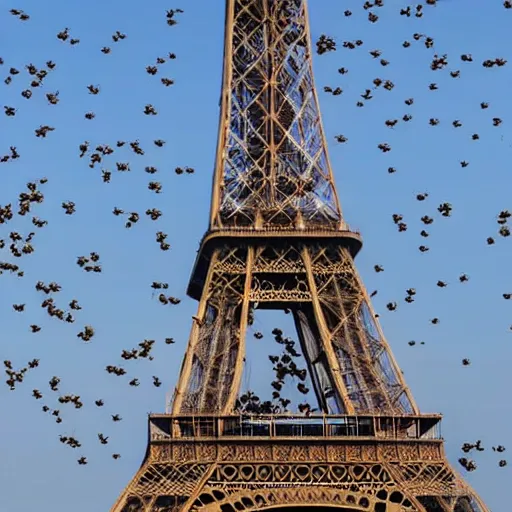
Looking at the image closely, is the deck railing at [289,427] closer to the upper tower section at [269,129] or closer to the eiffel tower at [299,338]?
the eiffel tower at [299,338]

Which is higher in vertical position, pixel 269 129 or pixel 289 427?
pixel 269 129

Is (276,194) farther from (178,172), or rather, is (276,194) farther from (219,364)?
(178,172)

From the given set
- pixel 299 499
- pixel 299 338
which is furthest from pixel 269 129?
pixel 299 499

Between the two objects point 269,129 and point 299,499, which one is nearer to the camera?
point 299,499

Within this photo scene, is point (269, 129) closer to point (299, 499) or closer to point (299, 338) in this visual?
point (299, 338)

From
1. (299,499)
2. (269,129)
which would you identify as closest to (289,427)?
(299,499)

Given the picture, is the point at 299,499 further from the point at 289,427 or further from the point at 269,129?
the point at 269,129

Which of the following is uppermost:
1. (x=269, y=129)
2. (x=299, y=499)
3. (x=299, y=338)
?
(x=269, y=129)

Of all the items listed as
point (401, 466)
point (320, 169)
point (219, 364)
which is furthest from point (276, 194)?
point (401, 466)

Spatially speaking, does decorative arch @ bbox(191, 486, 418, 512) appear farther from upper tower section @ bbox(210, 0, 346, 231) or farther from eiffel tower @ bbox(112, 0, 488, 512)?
upper tower section @ bbox(210, 0, 346, 231)
